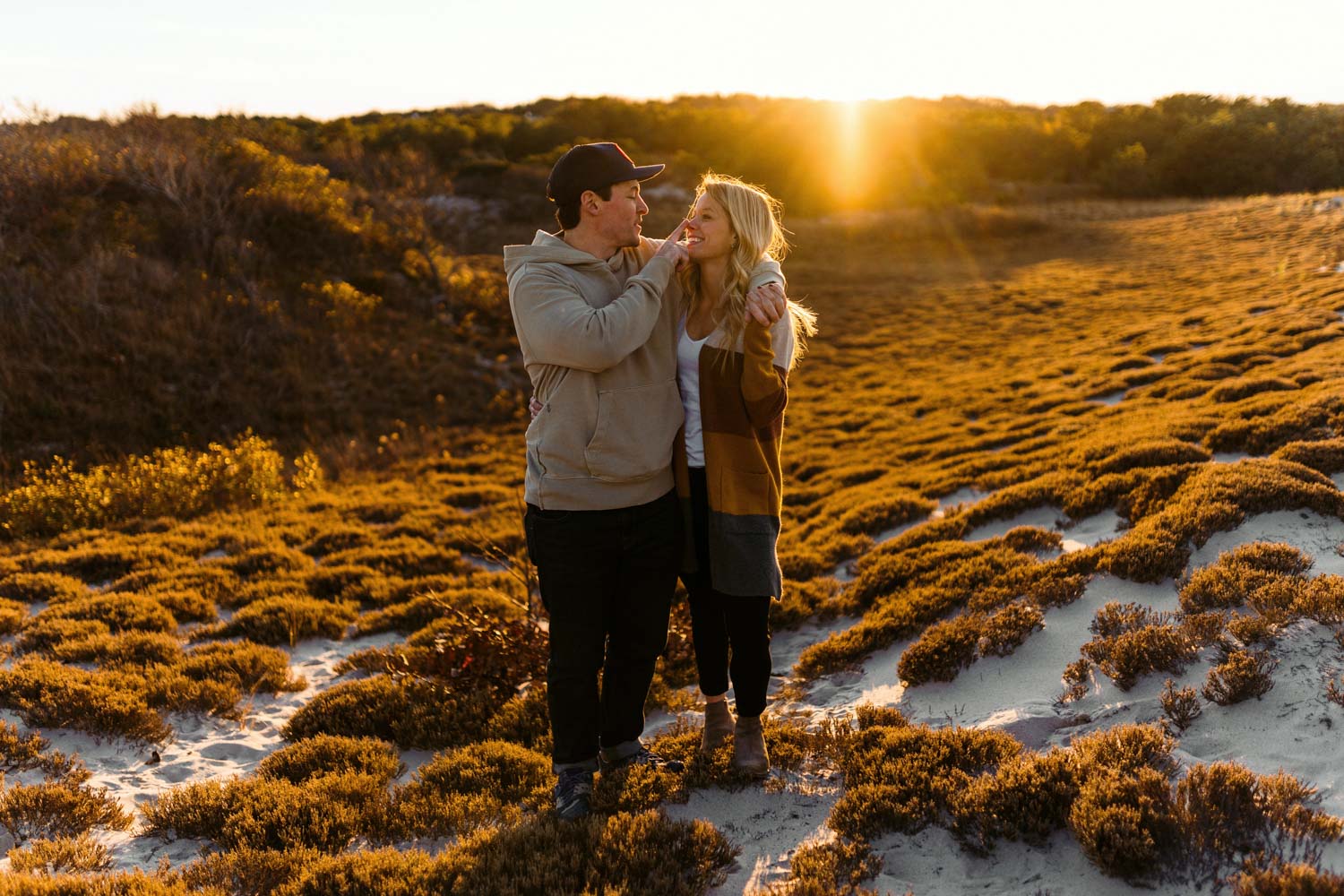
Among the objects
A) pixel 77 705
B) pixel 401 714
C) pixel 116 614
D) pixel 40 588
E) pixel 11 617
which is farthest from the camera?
pixel 40 588

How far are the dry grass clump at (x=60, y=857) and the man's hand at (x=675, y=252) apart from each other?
3509mm

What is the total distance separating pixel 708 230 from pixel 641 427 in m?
0.92

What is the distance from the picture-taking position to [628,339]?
123 inches

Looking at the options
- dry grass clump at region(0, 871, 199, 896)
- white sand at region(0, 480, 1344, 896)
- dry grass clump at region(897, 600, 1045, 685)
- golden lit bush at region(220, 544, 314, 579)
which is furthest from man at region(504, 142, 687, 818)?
golden lit bush at region(220, 544, 314, 579)

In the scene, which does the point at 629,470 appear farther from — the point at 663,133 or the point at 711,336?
the point at 663,133

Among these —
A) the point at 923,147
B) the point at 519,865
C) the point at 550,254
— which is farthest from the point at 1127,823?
the point at 923,147

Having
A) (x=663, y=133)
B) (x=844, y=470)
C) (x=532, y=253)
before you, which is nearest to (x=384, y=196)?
(x=844, y=470)

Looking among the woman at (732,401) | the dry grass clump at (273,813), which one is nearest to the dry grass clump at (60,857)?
the dry grass clump at (273,813)

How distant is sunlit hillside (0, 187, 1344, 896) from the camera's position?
10.4 ft

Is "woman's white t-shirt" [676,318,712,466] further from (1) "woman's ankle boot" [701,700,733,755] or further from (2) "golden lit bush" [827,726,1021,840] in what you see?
(2) "golden lit bush" [827,726,1021,840]

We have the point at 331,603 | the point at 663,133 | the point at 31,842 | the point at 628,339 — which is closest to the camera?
the point at 628,339

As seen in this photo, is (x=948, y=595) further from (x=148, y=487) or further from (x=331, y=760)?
(x=148, y=487)

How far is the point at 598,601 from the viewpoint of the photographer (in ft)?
11.6

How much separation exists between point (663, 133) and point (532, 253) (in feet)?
187
